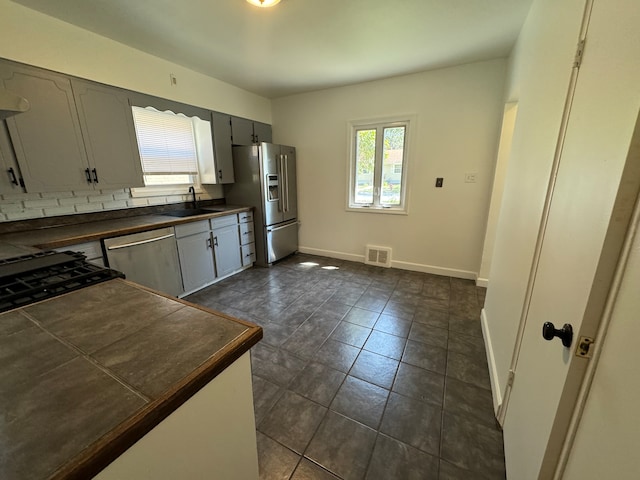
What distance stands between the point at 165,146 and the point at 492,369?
3844mm

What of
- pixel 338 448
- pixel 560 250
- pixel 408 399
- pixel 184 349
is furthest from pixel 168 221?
pixel 560 250

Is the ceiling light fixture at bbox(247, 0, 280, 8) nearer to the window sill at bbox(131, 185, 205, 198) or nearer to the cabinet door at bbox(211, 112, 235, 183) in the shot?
the cabinet door at bbox(211, 112, 235, 183)

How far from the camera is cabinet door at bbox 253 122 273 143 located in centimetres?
400

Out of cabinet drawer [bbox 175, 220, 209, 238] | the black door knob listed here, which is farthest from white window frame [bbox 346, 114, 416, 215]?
the black door knob

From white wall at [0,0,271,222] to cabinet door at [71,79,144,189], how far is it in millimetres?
150

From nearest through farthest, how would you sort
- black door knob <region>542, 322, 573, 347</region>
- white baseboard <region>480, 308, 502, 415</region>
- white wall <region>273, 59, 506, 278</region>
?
black door knob <region>542, 322, 573, 347</region> < white baseboard <region>480, 308, 502, 415</region> < white wall <region>273, 59, 506, 278</region>

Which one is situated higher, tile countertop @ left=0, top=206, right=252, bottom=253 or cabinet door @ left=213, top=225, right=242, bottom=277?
tile countertop @ left=0, top=206, right=252, bottom=253

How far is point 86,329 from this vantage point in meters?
0.81

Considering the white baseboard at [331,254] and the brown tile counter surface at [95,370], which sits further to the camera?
Result: the white baseboard at [331,254]

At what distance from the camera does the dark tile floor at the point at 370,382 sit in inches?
50.9

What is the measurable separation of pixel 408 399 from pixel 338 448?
55 centimetres

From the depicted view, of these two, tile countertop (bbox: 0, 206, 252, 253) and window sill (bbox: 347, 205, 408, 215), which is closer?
tile countertop (bbox: 0, 206, 252, 253)

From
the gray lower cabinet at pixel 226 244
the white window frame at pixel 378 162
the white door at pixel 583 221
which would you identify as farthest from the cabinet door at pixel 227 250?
the white door at pixel 583 221

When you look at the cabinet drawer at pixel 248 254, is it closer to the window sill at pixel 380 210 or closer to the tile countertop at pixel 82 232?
the tile countertop at pixel 82 232
